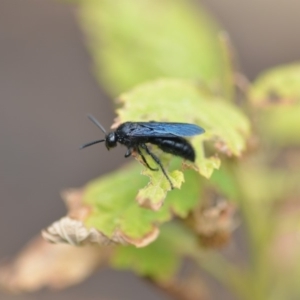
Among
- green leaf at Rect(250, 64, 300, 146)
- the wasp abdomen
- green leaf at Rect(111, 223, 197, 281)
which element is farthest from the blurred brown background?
green leaf at Rect(250, 64, 300, 146)

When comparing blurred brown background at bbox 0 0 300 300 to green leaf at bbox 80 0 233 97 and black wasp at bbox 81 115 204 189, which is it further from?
black wasp at bbox 81 115 204 189

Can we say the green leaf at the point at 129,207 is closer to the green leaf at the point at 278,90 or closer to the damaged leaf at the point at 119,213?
the damaged leaf at the point at 119,213

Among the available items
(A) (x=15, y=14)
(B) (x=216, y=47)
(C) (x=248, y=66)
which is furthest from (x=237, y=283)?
(A) (x=15, y=14)

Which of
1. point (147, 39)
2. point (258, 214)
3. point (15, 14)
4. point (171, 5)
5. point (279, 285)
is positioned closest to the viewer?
point (258, 214)

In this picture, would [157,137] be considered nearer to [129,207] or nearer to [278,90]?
[129,207]

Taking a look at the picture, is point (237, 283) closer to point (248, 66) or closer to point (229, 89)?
point (229, 89)

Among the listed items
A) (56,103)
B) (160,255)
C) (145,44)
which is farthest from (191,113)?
(56,103)
